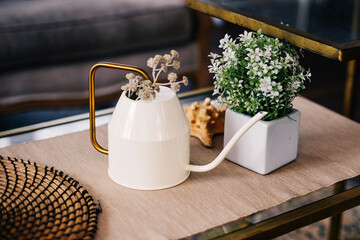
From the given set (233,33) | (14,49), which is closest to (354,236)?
(14,49)

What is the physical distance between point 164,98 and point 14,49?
1.23 meters

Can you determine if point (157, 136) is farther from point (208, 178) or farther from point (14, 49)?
point (14, 49)

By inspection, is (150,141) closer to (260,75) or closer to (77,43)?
(260,75)

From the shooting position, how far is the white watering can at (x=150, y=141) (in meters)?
0.67

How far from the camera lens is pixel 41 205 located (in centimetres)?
66

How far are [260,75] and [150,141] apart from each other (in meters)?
0.20

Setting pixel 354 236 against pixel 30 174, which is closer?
pixel 30 174

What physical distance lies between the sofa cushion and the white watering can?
1.14m

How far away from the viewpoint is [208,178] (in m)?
0.75

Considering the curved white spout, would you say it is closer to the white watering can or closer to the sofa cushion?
the white watering can

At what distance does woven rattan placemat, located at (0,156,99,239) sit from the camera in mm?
599

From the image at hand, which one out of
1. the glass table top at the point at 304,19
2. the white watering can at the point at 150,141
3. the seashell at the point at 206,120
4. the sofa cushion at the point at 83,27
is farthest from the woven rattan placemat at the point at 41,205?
the sofa cushion at the point at 83,27

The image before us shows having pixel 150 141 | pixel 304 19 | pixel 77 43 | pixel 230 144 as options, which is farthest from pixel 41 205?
pixel 77 43

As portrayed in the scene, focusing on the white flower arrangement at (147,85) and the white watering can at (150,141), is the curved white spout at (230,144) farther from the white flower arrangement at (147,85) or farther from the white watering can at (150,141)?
the white flower arrangement at (147,85)
